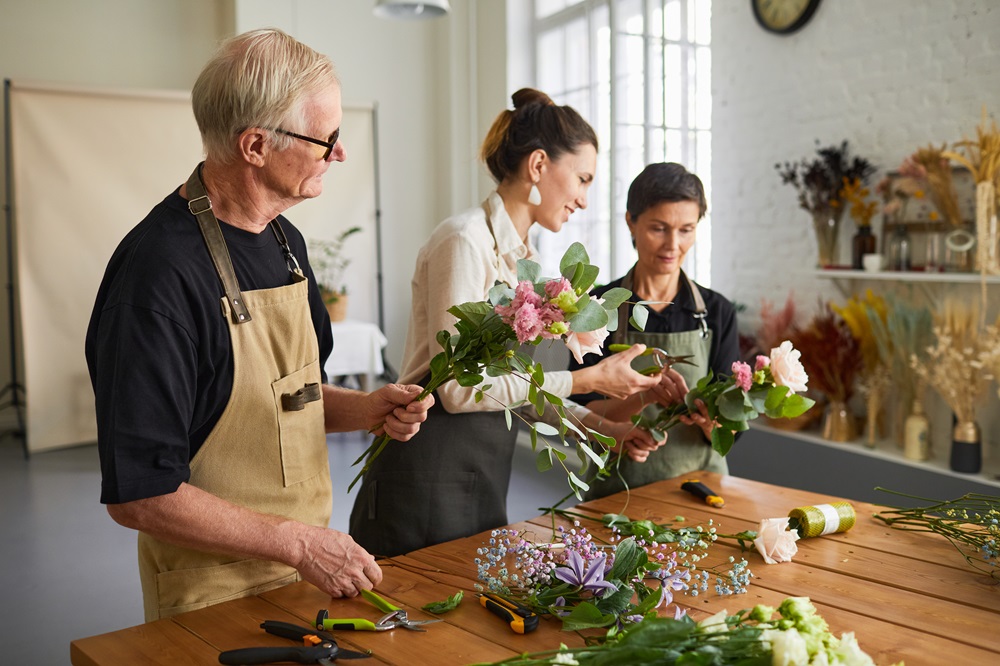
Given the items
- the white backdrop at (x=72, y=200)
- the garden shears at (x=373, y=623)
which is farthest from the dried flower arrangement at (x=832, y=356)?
the white backdrop at (x=72, y=200)

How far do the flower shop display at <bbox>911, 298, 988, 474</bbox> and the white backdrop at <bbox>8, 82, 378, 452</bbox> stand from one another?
5310 mm

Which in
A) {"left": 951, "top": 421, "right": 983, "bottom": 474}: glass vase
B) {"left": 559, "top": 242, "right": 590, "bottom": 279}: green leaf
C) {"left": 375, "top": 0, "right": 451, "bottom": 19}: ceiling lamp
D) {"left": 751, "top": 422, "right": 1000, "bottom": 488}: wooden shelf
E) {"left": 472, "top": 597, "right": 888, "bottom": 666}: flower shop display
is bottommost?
{"left": 751, "top": 422, "right": 1000, "bottom": 488}: wooden shelf

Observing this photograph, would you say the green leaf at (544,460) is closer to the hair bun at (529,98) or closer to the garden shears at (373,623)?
the garden shears at (373,623)

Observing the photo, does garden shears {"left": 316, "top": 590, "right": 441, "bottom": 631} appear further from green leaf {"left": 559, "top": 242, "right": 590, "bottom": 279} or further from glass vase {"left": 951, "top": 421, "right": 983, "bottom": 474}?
glass vase {"left": 951, "top": 421, "right": 983, "bottom": 474}

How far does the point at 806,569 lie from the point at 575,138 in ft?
3.96

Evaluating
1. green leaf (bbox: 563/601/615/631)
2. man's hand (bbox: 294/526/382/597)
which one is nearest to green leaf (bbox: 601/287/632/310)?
green leaf (bbox: 563/601/615/631)

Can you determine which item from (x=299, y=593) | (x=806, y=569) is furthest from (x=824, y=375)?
(x=299, y=593)

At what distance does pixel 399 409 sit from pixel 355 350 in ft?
15.7

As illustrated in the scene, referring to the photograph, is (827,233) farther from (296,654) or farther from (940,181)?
(296,654)

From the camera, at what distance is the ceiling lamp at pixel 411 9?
5620 mm

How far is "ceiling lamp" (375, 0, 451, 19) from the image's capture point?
18.4 feet

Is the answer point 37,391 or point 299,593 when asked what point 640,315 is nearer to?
point 299,593

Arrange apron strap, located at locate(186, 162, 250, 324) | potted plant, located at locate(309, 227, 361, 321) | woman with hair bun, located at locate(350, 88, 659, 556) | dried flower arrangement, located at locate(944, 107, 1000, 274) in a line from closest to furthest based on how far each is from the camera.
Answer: apron strap, located at locate(186, 162, 250, 324), woman with hair bun, located at locate(350, 88, 659, 556), dried flower arrangement, located at locate(944, 107, 1000, 274), potted plant, located at locate(309, 227, 361, 321)

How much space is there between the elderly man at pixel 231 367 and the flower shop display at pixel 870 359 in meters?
3.37
